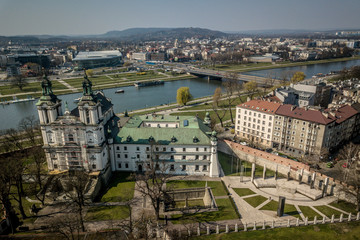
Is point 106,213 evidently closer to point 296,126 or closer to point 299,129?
point 296,126

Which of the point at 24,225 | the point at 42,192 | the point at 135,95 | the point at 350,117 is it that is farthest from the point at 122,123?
the point at 135,95

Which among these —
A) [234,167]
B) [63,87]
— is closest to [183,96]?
[234,167]

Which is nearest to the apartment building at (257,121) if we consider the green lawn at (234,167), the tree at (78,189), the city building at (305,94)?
the green lawn at (234,167)

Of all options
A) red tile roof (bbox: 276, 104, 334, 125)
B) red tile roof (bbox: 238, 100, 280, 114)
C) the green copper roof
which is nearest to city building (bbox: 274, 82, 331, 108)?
red tile roof (bbox: 238, 100, 280, 114)

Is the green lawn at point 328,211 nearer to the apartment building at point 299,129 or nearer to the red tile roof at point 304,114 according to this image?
the apartment building at point 299,129

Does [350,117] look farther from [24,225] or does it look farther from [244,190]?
[24,225]

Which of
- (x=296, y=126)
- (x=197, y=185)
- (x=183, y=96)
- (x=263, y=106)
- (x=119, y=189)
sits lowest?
(x=197, y=185)

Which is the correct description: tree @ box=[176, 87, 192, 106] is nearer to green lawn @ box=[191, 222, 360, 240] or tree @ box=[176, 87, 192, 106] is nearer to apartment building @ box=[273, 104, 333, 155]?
apartment building @ box=[273, 104, 333, 155]
